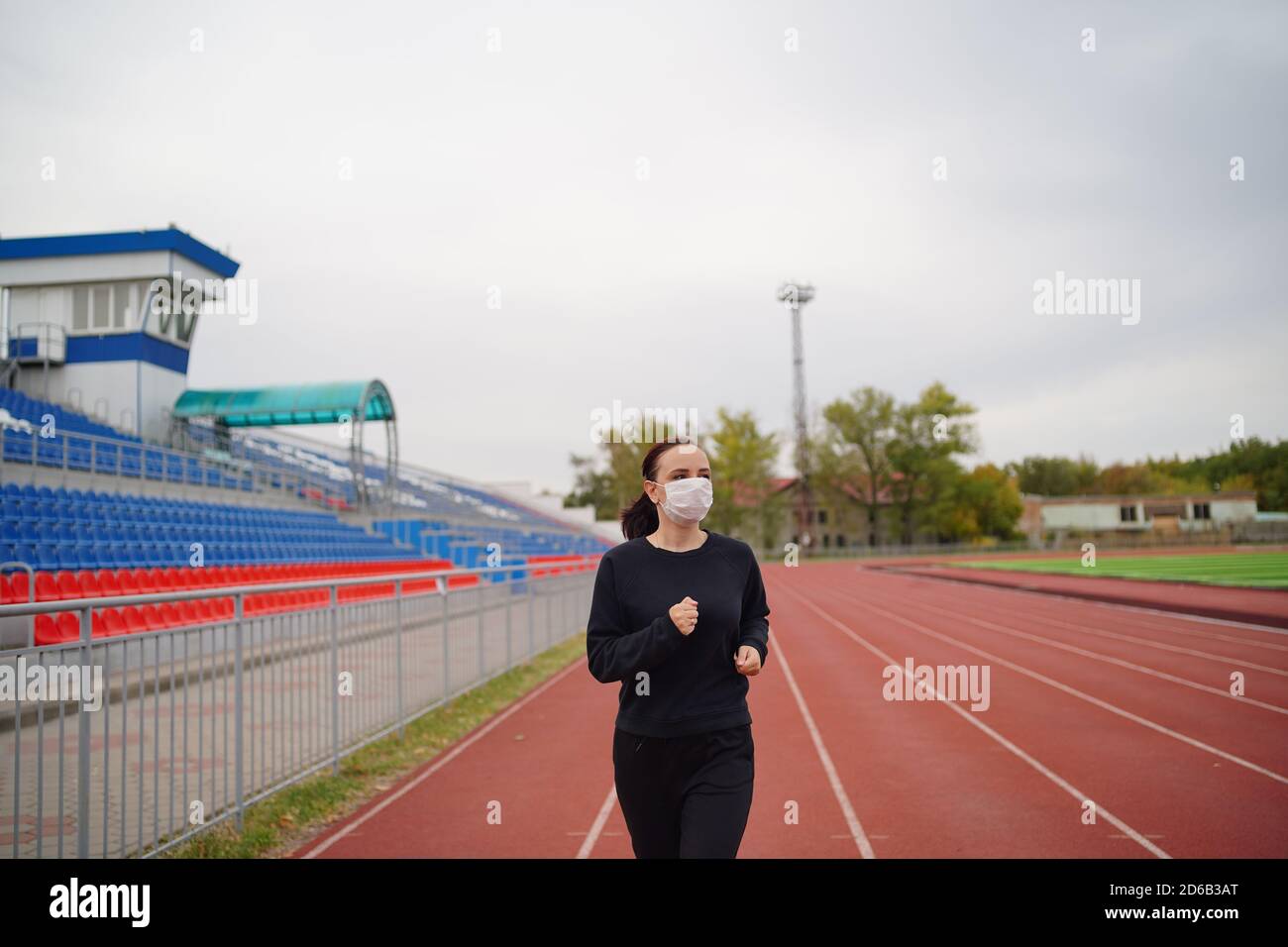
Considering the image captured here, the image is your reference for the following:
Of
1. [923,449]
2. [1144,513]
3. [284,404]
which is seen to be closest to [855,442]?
[923,449]

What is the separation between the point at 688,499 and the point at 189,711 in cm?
345

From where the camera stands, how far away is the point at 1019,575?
113 feet

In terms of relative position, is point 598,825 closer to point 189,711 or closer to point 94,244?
point 189,711

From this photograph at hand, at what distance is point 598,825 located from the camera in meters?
5.64

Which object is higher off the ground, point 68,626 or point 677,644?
point 677,644

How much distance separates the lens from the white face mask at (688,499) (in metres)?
2.93

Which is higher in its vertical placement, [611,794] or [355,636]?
[355,636]

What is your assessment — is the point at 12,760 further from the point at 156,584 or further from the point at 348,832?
the point at 156,584

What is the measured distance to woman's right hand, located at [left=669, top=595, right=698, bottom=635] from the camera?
2.70 m

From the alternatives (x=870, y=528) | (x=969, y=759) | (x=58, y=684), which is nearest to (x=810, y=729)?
(x=969, y=759)

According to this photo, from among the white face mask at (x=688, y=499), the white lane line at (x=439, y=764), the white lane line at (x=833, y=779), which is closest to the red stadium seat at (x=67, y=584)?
the white lane line at (x=439, y=764)

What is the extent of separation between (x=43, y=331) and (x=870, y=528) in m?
71.5

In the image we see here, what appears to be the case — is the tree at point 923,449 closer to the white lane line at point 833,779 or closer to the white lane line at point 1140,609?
the white lane line at point 1140,609
